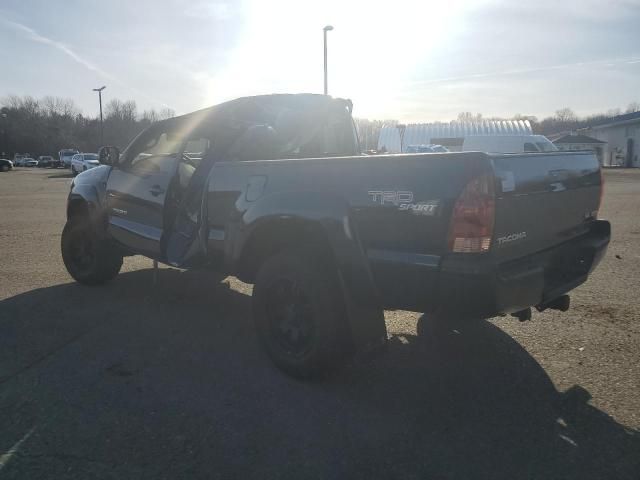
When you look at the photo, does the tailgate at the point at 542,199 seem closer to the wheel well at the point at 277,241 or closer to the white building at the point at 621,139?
the wheel well at the point at 277,241

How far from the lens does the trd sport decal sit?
262cm

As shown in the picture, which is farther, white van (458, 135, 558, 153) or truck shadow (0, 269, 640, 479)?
white van (458, 135, 558, 153)

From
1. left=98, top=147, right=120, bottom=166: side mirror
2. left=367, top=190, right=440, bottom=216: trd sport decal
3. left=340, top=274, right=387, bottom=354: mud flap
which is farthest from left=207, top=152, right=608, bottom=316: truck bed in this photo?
left=98, top=147, right=120, bottom=166: side mirror

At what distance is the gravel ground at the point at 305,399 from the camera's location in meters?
2.43

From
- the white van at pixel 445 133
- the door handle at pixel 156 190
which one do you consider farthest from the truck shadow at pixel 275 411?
the white van at pixel 445 133

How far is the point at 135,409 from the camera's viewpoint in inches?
116

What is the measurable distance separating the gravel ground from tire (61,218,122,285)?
1.75ft

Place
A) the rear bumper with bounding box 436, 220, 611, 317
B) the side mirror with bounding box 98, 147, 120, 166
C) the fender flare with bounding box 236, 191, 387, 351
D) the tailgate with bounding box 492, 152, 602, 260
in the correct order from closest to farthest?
the rear bumper with bounding box 436, 220, 611, 317 < the tailgate with bounding box 492, 152, 602, 260 < the fender flare with bounding box 236, 191, 387, 351 < the side mirror with bounding box 98, 147, 120, 166

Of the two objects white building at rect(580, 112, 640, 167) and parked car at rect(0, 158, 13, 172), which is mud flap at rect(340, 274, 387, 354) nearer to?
parked car at rect(0, 158, 13, 172)

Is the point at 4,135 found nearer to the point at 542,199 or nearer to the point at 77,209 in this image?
the point at 77,209

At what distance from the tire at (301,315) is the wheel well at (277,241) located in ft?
0.29

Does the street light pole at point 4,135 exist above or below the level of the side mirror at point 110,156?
above

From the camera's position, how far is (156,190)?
4.54 metres

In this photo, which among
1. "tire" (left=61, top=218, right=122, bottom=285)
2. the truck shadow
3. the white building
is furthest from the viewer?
the white building
